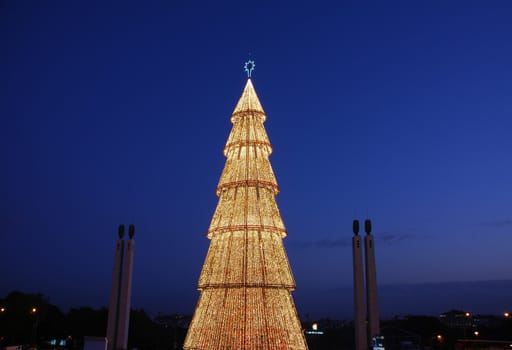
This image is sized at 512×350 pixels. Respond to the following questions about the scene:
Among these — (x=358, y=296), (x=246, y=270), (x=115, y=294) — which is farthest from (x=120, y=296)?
(x=358, y=296)

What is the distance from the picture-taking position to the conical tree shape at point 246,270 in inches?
682

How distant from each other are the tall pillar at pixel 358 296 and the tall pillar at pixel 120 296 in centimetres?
1110

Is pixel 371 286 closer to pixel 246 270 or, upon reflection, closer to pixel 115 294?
pixel 246 270

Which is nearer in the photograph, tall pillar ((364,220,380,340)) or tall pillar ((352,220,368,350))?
tall pillar ((352,220,368,350))

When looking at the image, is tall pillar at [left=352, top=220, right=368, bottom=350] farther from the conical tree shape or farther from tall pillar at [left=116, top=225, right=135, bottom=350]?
tall pillar at [left=116, top=225, right=135, bottom=350]

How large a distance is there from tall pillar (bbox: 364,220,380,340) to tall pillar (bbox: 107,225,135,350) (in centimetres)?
1172

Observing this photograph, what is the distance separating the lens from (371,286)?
21.6 meters

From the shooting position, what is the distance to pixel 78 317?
46.9 meters

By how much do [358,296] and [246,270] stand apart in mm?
6839

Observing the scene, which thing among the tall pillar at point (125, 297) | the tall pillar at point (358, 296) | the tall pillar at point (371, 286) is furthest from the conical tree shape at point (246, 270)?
the tall pillar at point (125, 297)

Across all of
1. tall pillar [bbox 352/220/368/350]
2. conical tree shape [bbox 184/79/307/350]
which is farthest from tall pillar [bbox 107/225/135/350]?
tall pillar [bbox 352/220/368/350]

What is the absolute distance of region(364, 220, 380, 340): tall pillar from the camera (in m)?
20.8

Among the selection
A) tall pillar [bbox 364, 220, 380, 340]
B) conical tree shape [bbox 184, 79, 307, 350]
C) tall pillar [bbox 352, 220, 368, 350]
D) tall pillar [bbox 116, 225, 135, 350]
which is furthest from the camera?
tall pillar [bbox 116, 225, 135, 350]

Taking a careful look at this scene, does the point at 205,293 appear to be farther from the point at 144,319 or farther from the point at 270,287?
the point at 144,319
